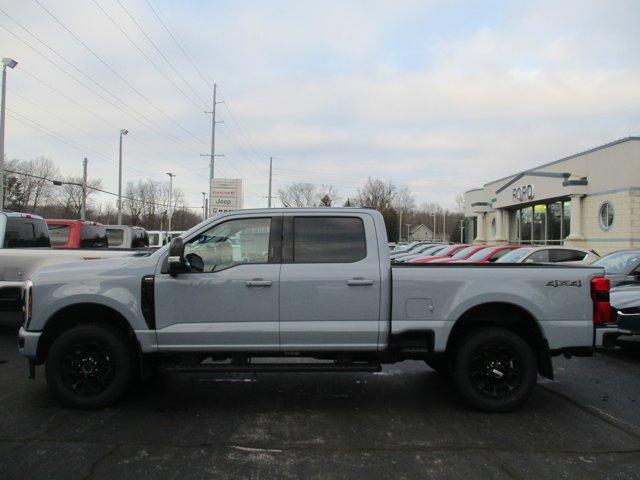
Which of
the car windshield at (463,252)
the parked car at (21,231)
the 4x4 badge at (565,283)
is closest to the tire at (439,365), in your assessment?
the 4x4 badge at (565,283)

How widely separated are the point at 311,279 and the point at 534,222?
31080 mm

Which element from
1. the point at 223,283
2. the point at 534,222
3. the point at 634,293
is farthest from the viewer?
the point at 534,222

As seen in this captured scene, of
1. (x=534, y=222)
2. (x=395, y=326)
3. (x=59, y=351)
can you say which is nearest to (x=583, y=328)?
(x=395, y=326)

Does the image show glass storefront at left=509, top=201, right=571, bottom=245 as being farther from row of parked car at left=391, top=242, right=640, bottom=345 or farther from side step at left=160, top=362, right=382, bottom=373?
side step at left=160, top=362, right=382, bottom=373

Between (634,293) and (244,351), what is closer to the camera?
(244,351)

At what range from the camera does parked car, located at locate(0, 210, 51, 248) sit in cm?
984

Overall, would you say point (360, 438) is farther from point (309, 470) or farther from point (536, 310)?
point (536, 310)

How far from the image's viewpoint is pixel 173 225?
99.3 metres

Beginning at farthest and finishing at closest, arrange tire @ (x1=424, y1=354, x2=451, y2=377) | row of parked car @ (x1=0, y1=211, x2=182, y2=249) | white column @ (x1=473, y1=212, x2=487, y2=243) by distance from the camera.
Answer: white column @ (x1=473, y1=212, x2=487, y2=243) < row of parked car @ (x1=0, y1=211, x2=182, y2=249) < tire @ (x1=424, y1=354, x2=451, y2=377)

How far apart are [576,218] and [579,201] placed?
2.80 feet

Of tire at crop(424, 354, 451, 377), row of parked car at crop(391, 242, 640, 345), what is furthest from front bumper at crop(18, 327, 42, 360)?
tire at crop(424, 354, 451, 377)

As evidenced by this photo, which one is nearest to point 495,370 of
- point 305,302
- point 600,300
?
point 600,300

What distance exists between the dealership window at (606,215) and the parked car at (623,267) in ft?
45.9

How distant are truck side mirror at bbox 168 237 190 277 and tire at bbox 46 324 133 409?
Result: 0.93 m
